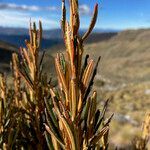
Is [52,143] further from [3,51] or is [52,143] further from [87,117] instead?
[3,51]

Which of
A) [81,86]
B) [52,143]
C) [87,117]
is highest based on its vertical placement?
[81,86]

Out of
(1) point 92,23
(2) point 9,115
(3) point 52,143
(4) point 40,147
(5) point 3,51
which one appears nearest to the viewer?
(1) point 92,23

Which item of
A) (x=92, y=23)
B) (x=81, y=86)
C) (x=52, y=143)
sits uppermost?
(x=92, y=23)

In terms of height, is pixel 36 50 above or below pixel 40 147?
above

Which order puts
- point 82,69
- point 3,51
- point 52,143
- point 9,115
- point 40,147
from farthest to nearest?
point 3,51, point 9,115, point 40,147, point 52,143, point 82,69

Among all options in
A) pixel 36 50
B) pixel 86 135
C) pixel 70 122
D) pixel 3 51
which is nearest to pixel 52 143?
pixel 86 135

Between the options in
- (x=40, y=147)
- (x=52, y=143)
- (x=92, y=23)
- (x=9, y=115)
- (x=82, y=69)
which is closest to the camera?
(x=92, y=23)

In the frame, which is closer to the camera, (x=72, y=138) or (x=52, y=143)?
(x=72, y=138)

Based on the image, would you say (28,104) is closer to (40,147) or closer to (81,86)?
(40,147)

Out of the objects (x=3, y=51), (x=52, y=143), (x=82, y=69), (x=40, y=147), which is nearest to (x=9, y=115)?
(x=40, y=147)
